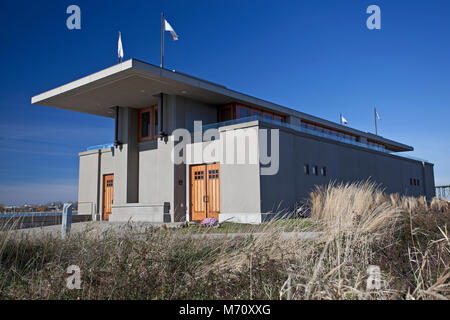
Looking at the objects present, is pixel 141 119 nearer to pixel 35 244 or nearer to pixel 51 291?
Result: pixel 35 244

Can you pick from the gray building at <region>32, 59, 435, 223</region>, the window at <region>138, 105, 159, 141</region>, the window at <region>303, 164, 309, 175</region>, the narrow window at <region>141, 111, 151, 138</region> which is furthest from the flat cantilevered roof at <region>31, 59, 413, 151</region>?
the window at <region>303, 164, 309, 175</region>

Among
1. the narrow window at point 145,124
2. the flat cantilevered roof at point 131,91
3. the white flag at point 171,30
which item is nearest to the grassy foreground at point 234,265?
the flat cantilevered roof at point 131,91

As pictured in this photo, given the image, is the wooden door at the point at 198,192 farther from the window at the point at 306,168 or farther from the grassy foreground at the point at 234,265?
the grassy foreground at the point at 234,265

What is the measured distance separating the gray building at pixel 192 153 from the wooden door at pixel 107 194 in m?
0.06

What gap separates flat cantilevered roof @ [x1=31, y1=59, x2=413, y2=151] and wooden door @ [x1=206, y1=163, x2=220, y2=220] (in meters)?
3.72

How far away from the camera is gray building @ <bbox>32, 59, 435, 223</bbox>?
14.4m

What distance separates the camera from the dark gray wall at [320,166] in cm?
1462

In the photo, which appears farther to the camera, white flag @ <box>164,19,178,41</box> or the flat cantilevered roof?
white flag @ <box>164,19,178,41</box>

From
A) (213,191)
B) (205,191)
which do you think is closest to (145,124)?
(205,191)

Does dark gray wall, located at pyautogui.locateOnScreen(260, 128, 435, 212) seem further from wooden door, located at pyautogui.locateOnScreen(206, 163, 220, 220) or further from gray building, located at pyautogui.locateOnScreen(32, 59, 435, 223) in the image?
wooden door, located at pyautogui.locateOnScreen(206, 163, 220, 220)

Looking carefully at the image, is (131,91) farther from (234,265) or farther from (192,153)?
(234,265)

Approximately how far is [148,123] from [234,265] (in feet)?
53.1

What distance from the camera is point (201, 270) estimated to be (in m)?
3.93

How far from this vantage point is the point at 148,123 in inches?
760
